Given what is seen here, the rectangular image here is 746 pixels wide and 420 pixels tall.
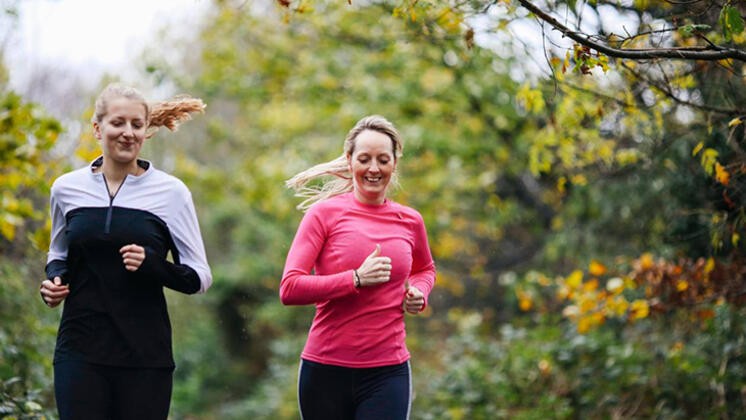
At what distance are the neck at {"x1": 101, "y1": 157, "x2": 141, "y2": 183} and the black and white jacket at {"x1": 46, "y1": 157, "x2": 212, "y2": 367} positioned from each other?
0.03 m

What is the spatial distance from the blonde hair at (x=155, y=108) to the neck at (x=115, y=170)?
174 millimetres

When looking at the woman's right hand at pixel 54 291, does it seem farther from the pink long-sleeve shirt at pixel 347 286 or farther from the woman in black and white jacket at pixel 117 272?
the pink long-sleeve shirt at pixel 347 286

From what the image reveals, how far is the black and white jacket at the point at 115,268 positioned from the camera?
10.8 feet

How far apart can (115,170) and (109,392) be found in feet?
2.98

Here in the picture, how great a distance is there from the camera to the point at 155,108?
147 inches

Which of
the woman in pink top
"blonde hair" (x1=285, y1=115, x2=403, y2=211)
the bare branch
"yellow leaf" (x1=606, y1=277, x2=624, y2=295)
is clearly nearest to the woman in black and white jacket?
the woman in pink top

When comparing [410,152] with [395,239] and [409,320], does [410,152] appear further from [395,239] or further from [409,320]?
[395,239]

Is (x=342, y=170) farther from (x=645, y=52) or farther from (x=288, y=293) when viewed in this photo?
(x=645, y=52)

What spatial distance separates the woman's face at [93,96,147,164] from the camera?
3383mm

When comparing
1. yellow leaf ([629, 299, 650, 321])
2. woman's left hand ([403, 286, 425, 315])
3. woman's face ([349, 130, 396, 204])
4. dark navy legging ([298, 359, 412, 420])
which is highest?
woman's face ([349, 130, 396, 204])

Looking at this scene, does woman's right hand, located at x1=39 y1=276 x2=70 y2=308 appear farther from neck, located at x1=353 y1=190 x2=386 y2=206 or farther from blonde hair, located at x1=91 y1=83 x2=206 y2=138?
neck, located at x1=353 y1=190 x2=386 y2=206

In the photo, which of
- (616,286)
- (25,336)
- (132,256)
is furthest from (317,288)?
(25,336)

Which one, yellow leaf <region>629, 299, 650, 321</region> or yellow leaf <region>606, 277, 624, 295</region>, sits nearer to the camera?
yellow leaf <region>629, 299, 650, 321</region>

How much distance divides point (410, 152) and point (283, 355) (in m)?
5.05
